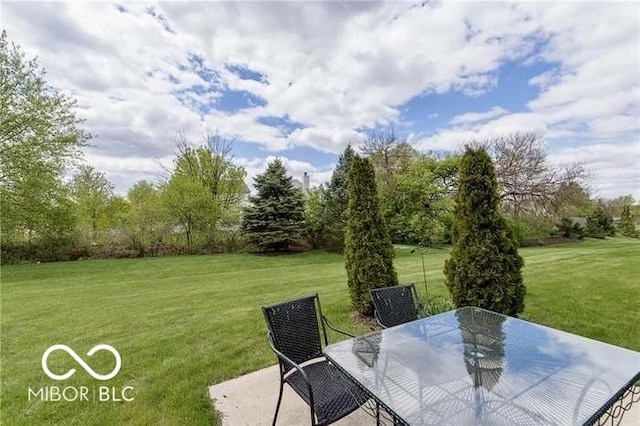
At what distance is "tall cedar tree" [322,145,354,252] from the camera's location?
46.9 feet

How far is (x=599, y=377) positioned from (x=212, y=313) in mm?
4503

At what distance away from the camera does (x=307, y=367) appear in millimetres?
2252

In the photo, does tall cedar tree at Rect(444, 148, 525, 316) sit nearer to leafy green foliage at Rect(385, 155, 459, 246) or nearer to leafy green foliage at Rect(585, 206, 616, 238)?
leafy green foliage at Rect(385, 155, 459, 246)

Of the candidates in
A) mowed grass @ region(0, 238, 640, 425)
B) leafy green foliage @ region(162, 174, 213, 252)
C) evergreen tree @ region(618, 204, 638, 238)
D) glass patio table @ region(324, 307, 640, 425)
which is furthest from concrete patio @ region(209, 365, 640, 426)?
evergreen tree @ region(618, 204, 638, 238)

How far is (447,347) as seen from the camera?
2.01 metres

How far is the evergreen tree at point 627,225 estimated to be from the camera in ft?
86.6

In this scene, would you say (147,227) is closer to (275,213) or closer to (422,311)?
(275,213)

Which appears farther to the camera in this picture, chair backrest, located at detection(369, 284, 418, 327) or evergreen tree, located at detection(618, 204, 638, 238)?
evergreen tree, located at detection(618, 204, 638, 238)

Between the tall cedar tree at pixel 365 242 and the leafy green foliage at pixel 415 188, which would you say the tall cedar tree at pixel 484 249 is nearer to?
the tall cedar tree at pixel 365 242

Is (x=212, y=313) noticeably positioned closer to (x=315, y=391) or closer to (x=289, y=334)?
(x=289, y=334)

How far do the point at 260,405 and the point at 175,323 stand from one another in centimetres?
257

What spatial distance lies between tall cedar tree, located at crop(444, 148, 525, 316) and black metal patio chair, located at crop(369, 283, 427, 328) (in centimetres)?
86

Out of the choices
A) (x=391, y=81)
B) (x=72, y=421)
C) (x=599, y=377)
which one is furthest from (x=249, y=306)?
(x=391, y=81)

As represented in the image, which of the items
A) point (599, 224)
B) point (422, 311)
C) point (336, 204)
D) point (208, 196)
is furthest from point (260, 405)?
point (599, 224)
